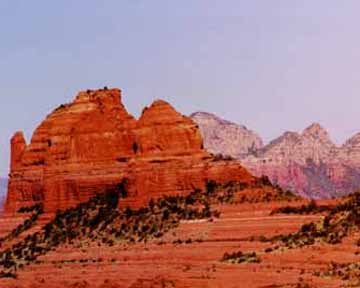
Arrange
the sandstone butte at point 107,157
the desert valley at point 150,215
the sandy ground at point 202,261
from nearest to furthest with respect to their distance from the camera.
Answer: the sandy ground at point 202,261 < the desert valley at point 150,215 < the sandstone butte at point 107,157

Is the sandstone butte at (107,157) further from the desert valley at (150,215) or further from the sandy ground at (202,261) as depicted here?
the sandy ground at (202,261)

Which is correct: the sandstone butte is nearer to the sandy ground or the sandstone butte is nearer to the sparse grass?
the sandy ground

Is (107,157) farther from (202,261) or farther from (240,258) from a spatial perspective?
(240,258)

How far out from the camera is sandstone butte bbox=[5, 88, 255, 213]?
323 feet

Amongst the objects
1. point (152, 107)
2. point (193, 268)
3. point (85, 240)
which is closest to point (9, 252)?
point (85, 240)

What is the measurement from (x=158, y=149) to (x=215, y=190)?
5.16 metres

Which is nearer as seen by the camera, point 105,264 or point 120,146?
point 105,264

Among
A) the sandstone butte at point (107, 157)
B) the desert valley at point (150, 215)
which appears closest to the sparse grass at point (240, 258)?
the desert valley at point (150, 215)

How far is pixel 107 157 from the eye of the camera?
105 metres

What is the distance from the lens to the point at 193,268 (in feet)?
→ 267

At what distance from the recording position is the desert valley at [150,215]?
255 ft

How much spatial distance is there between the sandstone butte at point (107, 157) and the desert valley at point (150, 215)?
0.08 m

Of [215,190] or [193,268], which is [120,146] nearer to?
[215,190]

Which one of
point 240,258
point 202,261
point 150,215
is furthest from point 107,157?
point 240,258
